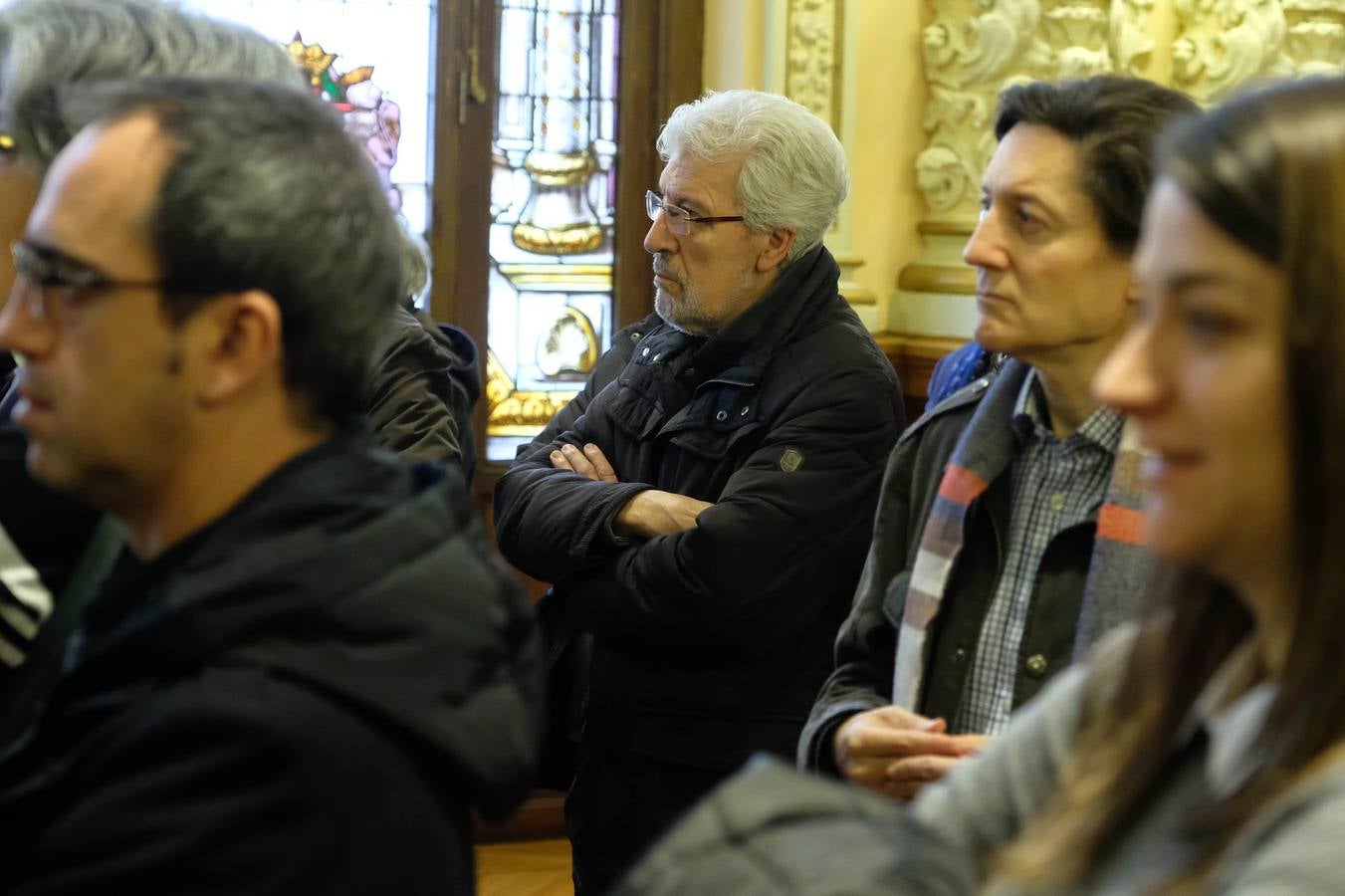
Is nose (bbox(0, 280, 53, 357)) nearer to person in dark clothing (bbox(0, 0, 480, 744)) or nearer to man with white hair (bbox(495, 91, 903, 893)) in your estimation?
person in dark clothing (bbox(0, 0, 480, 744))

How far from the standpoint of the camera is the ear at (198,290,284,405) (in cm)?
143

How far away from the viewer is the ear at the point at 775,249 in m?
3.09

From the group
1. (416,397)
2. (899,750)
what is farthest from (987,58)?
(899,750)

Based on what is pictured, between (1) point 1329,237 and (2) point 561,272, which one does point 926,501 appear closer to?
(1) point 1329,237

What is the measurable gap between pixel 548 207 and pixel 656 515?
80.1 inches

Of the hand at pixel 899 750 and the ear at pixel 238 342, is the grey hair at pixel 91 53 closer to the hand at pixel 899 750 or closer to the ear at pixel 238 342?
the ear at pixel 238 342

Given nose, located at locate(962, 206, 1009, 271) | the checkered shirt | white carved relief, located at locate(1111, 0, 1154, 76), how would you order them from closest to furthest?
the checkered shirt
nose, located at locate(962, 206, 1009, 271)
white carved relief, located at locate(1111, 0, 1154, 76)

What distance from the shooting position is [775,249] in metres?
3.10

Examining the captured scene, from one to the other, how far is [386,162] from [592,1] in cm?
73

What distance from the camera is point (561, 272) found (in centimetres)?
475

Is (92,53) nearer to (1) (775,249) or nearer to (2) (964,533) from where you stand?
(2) (964,533)

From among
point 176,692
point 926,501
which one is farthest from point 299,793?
point 926,501

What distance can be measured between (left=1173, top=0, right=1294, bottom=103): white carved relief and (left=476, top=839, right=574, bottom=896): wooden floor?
277 cm

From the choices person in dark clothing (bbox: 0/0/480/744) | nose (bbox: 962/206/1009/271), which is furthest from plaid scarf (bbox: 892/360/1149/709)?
person in dark clothing (bbox: 0/0/480/744)
